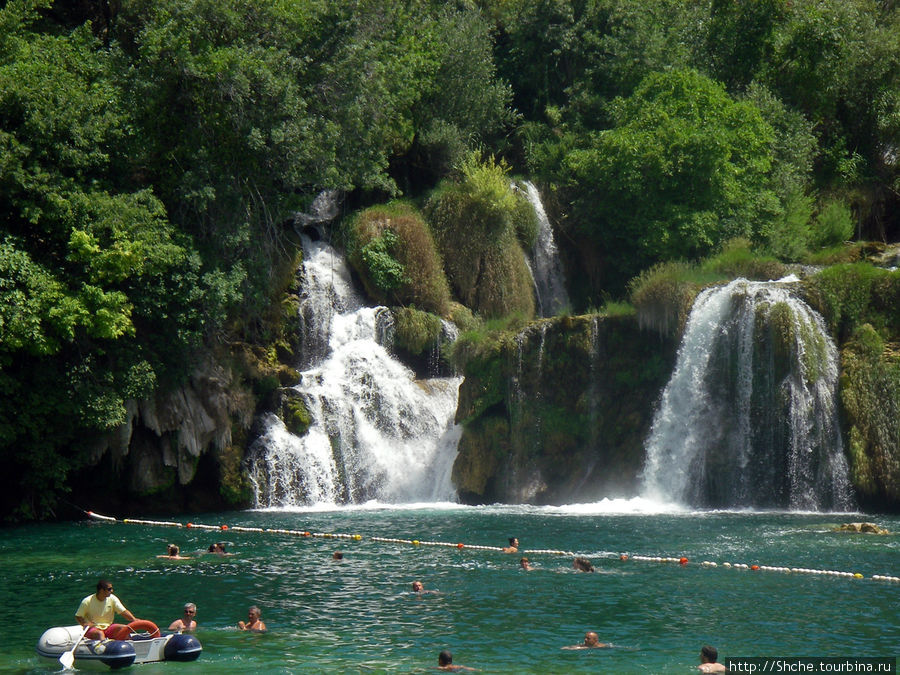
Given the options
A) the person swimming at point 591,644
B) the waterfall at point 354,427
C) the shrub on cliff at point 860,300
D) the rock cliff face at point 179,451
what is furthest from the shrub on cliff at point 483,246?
the person swimming at point 591,644

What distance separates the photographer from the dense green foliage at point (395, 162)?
2997 centimetres

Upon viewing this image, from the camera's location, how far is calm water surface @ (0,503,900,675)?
16078 mm

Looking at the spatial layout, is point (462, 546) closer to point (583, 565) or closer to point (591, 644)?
point (583, 565)

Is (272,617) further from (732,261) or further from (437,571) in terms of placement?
(732,261)

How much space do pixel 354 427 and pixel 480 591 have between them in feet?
54.3

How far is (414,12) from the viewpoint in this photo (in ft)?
157

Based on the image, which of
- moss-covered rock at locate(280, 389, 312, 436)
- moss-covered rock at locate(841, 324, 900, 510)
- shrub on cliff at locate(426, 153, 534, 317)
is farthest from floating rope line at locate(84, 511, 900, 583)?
shrub on cliff at locate(426, 153, 534, 317)

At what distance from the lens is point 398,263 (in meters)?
41.9

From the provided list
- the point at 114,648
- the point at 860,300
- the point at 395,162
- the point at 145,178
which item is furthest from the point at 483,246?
the point at 114,648

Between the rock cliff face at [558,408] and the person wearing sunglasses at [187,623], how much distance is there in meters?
19.0

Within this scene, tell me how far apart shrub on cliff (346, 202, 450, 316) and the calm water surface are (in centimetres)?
1253

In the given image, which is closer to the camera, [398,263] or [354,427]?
[354,427]

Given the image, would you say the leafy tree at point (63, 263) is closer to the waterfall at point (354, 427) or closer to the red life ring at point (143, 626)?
the waterfall at point (354, 427)

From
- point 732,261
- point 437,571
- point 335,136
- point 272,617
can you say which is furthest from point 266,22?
point 272,617
